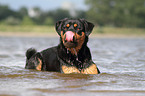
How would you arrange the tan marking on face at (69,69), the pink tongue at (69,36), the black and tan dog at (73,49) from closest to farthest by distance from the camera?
1. the pink tongue at (69,36)
2. the black and tan dog at (73,49)
3. the tan marking on face at (69,69)

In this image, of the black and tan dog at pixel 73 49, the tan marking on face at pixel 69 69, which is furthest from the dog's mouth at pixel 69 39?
the tan marking on face at pixel 69 69

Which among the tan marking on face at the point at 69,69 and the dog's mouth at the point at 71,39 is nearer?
the dog's mouth at the point at 71,39

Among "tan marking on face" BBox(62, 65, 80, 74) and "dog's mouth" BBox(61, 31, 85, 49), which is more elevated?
"dog's mouth" BBox(61, 31, 85, 49)

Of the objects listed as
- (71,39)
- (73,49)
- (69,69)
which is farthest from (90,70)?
(71,39)

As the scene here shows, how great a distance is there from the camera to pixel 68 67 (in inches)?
269

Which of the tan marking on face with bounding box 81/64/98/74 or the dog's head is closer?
the dog's head

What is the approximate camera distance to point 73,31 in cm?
643

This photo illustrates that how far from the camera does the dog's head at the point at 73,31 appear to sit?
6.34 meters

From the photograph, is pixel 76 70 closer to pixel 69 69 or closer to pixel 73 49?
pixel 69 69

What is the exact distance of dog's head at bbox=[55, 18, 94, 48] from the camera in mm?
6344

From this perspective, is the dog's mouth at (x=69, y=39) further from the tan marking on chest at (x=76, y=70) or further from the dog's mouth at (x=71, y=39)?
the tan marking on chest at (x=76, y=70)

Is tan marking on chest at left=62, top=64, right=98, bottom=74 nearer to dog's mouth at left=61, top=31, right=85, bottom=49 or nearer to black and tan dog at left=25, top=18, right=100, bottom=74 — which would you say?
black and tan dog at left=25, top=18, right=100, bottom=74

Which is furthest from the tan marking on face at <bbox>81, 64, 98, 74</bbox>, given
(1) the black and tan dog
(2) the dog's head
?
(2) the dog's head

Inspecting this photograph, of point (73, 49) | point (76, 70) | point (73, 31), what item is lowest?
point (76, 70)
